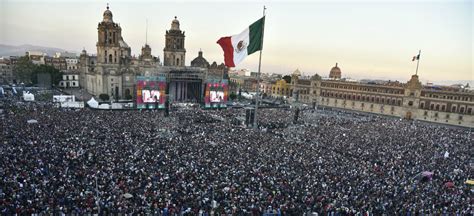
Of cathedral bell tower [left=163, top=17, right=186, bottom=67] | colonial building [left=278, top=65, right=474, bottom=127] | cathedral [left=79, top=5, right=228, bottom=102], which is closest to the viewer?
colonial building [left=278, top=65, right=474, bottom=127]

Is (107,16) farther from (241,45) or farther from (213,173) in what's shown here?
(213,173)

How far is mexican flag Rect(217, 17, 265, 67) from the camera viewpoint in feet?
65.6

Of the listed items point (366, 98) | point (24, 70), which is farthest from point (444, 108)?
point (24, 70)

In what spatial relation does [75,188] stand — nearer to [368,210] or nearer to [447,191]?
[368,210]

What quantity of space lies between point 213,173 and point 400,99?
57.9 m

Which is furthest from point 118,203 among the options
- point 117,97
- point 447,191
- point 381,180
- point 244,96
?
point 244,96

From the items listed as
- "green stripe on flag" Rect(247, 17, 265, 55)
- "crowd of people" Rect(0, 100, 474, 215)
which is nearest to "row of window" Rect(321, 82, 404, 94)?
"crowd of people" Rect(0, 100, 474, 215)

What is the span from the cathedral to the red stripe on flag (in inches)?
1376

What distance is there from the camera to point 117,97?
58031 millimetres

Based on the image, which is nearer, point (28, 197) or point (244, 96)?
point (28, 197)

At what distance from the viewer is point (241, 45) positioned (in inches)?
792

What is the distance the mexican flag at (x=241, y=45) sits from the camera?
65.6ft

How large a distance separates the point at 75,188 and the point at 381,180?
1681 cm

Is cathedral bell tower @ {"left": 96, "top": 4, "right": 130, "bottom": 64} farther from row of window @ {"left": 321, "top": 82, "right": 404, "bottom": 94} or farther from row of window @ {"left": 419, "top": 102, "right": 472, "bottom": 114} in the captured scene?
row of window @ {"left": 419, "top": 102, "right": 472, "bottom": 114}
